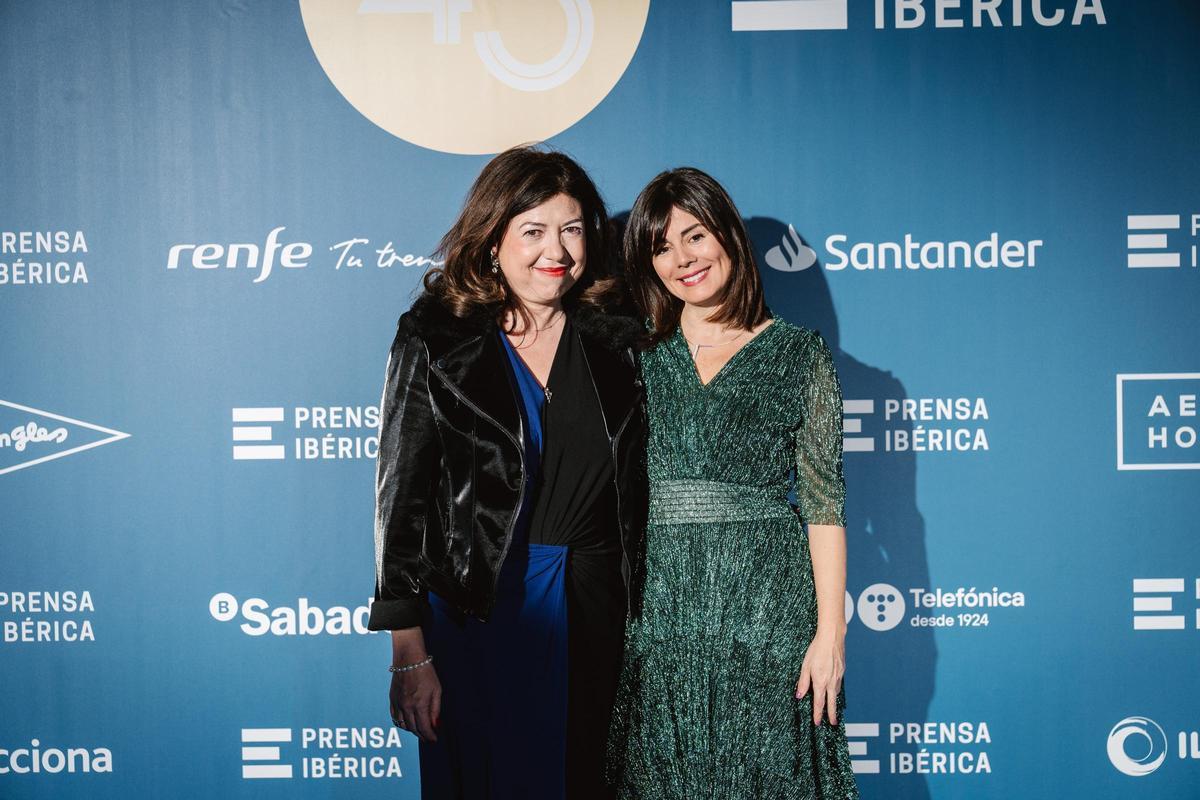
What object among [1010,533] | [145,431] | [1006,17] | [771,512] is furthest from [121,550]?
[1006,17]

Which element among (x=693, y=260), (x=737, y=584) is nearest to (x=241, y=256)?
(x=693, y=260)

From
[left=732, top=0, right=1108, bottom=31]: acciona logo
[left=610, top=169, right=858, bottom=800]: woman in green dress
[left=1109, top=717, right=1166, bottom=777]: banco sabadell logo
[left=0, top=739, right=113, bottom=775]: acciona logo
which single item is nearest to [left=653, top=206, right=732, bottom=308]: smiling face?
[left=610, top=169, right=858, bottom=800]: woman in green dress

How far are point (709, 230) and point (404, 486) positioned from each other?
87cm

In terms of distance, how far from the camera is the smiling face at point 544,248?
1885 millimetres

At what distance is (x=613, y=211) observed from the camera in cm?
255

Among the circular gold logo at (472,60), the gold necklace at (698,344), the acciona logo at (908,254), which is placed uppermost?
the circular gold logo at (472,60)

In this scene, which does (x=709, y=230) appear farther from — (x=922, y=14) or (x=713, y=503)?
(x=922, y=14)

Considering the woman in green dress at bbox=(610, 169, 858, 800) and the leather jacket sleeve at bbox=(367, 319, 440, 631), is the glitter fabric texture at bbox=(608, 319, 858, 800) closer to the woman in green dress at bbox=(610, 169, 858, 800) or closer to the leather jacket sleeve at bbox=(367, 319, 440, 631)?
the woman in green dress at bbox=(610, 169, 858, 800)

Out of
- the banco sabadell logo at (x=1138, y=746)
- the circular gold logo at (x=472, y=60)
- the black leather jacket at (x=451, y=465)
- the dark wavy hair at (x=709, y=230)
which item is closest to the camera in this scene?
the black leather jacket at (x=451, y=465)

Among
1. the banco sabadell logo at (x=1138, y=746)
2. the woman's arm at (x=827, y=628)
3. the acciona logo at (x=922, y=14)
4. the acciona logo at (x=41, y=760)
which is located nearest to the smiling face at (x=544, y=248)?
the woman's arm at (x=827, y=628)

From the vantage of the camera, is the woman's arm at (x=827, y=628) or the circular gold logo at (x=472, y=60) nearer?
the woman's arm at (x=827, y=628)

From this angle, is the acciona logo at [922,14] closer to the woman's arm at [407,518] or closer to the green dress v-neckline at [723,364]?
the green dress v-neckline at [723,364]

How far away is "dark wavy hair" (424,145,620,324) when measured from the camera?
6.21ft

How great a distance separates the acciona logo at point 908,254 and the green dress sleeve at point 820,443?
0.73 m
